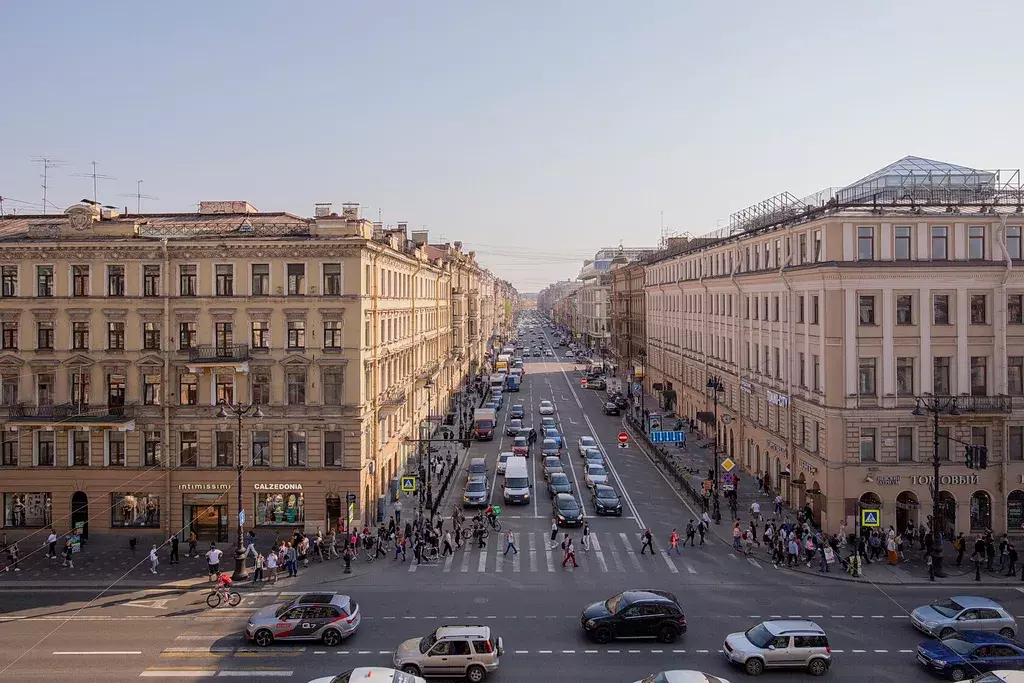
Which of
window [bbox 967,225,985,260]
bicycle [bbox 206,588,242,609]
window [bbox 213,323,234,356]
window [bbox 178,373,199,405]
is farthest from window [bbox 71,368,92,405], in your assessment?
window [bbox 967,225,985,260]

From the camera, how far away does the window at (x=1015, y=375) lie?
39719 millimetres

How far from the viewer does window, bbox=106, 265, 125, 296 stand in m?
40.3

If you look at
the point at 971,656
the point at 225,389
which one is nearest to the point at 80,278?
the point at 225,389

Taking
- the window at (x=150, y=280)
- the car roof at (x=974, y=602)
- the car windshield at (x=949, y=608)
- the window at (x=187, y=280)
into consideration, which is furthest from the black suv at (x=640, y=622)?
the window at (x=150, y=280)

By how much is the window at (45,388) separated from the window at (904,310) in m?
41.9

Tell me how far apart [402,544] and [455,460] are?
2085cm

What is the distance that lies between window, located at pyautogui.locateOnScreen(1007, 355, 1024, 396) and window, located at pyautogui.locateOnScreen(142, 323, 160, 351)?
42.1m

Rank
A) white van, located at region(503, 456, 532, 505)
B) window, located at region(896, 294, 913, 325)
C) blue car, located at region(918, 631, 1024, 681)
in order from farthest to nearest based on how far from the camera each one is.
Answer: white van, located at region(503, 456, 532, 505)
window, located at region(896, 294, 913, 325)
blue car, located at region(918, 631, 1024, 681)

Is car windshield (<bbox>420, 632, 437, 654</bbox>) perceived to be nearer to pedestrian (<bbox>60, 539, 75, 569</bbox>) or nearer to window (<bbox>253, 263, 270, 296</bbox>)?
pedestrian (<bbox>60, 539, 75, 569</bbox>)

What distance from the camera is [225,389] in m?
40.5

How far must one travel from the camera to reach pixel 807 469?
141 feet

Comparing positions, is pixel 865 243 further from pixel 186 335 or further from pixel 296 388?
pixel 186 335

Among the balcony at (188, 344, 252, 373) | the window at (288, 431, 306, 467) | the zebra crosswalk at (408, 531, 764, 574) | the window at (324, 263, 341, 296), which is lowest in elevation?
the zebra crosswalk at (408, 531, 764, 574)

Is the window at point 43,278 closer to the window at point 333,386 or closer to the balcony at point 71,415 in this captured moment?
the balcony at point 71,415
